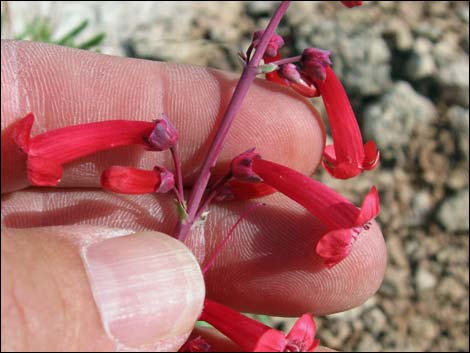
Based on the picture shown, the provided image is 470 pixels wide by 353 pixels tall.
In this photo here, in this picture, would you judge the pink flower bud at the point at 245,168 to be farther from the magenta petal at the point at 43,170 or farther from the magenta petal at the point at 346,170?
the magenta petal at the point at 43,170

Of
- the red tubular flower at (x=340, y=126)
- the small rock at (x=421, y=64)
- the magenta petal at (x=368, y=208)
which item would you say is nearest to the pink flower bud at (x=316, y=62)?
the red tubular flower at (x=340, y=126)

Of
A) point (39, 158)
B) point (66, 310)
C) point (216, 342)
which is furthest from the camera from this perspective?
point (216, 342)

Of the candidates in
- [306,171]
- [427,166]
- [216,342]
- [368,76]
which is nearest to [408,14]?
[368,76]

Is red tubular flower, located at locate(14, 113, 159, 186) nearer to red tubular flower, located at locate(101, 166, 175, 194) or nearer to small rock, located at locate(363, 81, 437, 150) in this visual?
red tubular flower, located at locate(101, 166, 175, 194)

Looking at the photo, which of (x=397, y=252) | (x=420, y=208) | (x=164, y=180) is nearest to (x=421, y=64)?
(x=420, y=208)

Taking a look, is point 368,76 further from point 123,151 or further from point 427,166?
point 123,151

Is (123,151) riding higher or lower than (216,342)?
higher

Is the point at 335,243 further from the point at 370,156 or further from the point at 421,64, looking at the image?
the point at 421,64
